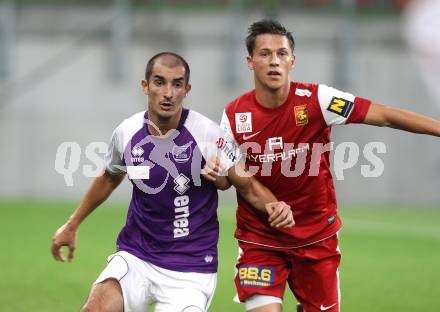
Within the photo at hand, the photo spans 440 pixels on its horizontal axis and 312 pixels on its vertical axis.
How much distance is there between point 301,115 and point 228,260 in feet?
17.6

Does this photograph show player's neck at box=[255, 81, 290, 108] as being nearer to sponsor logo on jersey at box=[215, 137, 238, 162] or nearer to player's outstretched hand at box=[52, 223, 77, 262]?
sponsor logo on jersey at box=[215, 137, 238, 162]

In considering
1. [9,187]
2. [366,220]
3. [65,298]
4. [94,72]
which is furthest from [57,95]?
[65,298]

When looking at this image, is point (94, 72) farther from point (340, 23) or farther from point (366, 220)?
point (366, 220)

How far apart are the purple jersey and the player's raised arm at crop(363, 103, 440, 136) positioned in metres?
0.90

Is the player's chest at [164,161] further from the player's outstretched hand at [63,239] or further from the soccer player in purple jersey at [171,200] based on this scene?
the player's outstretched hand at [63,239]

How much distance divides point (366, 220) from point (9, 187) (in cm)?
810

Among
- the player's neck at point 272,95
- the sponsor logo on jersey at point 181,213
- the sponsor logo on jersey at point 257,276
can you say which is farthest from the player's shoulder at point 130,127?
the sponsor logo on jersey at point 257,276

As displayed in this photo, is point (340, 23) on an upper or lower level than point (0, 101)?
upper

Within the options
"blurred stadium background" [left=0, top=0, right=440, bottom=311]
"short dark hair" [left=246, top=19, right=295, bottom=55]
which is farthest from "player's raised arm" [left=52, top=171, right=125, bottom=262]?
"blurred stadium background" [left=0, top=0, right=440, bottom=311]

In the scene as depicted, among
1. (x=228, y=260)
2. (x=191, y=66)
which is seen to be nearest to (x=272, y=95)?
(x=228, y=260)

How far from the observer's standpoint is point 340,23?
19.5 metres

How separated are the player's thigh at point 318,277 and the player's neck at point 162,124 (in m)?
1.20

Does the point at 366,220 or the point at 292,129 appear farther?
the point at 366,220

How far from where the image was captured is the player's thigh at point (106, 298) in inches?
192
